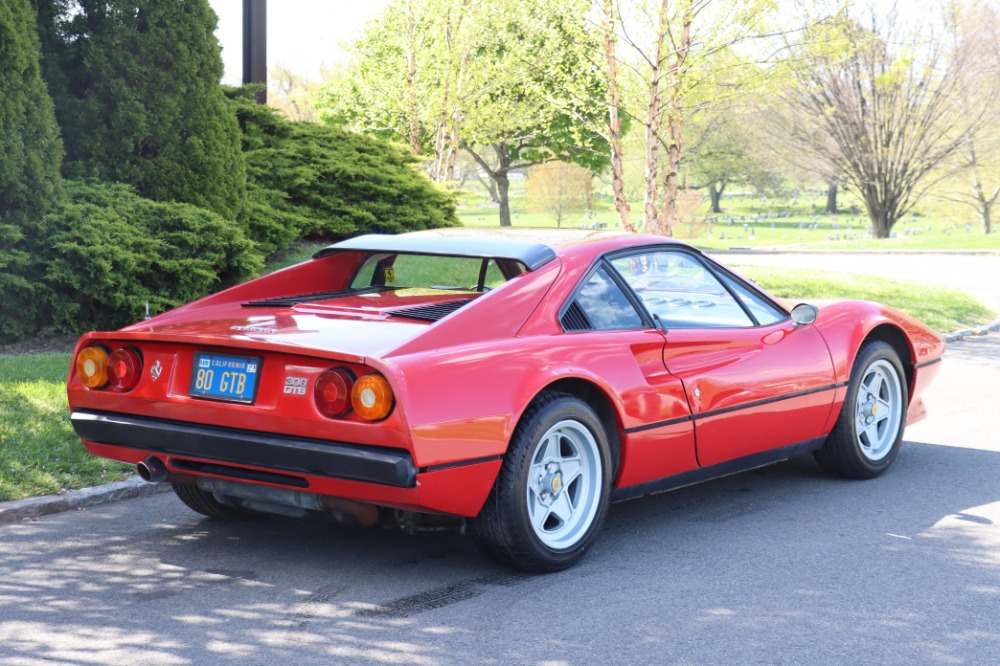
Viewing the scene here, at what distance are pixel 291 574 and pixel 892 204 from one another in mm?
36732

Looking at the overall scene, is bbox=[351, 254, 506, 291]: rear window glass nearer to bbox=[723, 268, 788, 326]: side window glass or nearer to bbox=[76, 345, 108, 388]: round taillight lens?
bbox=[723, 268, 788, 326]: side window glass

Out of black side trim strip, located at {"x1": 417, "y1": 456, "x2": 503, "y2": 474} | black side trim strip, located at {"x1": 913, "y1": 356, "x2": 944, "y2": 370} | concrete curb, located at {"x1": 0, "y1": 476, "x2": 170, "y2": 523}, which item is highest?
black side trim strip, located at {"x1": 913, "y1": 356, "x2": 944, "y2": 370}

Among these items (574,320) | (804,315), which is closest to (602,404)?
(574,320)

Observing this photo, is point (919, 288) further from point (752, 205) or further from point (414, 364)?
point (752, 205)

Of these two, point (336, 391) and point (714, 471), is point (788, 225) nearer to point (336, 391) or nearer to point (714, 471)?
point (714, 471)

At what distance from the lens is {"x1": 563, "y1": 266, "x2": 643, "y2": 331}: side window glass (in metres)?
5.13

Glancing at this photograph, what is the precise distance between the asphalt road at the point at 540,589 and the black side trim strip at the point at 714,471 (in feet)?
0.74

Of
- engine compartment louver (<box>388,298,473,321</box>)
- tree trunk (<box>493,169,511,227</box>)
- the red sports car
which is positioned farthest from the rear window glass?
tree trunk (<box>493,169,511,227</box>)

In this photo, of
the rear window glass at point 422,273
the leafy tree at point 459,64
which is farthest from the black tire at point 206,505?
the leafy tree at point 459,64

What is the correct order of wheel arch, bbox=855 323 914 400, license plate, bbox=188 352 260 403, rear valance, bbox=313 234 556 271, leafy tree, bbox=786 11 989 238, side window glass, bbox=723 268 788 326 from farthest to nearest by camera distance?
leafy tree, bbox=786 11 989 238 → wheel arch, bbox=855 323 914 400 → side window glass, bbox=723 268 788 326 → rear valance, bbox=313 234 556 271 → license plate, bbox=188 352 260 403

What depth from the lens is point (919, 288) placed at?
1838 cm

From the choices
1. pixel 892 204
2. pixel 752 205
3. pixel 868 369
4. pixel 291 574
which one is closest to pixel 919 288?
pixel 868 369

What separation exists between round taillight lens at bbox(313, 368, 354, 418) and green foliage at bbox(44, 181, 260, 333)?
5.91m

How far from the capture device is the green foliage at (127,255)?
9.72 metres
